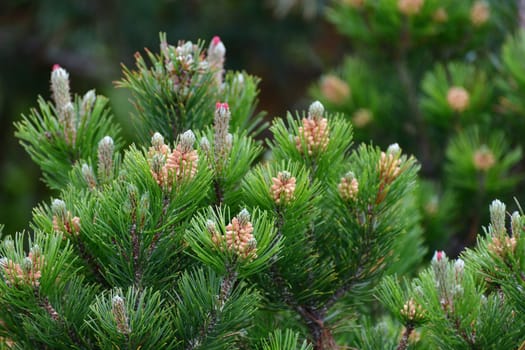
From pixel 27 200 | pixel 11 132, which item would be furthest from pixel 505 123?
pixel 11 132

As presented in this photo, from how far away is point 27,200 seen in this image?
13.6 feet

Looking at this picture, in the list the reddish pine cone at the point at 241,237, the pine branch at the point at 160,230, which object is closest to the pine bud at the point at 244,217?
the reddish pine cone at the point at 241,237

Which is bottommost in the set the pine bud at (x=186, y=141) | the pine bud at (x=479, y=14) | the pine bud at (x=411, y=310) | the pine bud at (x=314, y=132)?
the pine bud at (x=411, y=310)

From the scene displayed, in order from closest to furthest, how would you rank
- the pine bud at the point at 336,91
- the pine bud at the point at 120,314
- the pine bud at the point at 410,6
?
the pine bud at the point at 120,314
the pine bud at the point at 410,6
the pine bud at the point at 336,91

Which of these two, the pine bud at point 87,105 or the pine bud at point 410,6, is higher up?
the pine bud at point 410,6

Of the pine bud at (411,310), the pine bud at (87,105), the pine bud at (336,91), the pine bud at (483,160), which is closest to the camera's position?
the pine bud at (411,310)

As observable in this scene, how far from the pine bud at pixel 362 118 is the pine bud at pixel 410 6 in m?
0.27

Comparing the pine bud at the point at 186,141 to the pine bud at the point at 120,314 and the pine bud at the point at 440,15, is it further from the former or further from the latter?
the pine bud at the point at 440,15

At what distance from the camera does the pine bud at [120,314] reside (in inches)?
37.0

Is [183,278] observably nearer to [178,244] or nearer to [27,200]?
[178,244]

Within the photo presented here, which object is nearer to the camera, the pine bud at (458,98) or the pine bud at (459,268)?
the pine bud at (459,268)

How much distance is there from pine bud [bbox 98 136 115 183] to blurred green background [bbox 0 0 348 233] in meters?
2.53

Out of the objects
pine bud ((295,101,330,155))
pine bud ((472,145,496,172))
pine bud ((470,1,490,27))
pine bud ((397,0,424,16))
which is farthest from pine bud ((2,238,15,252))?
pine bud ((470,1,490,27))

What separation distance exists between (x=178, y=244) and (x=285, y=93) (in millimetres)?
3072
